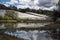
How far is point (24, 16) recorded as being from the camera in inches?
167

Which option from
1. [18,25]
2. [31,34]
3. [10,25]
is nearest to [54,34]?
[31,34]

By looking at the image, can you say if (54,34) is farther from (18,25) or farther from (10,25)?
(10,25)

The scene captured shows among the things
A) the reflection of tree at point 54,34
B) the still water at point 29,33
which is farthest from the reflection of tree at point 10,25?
the reflection of tree at point 54,34

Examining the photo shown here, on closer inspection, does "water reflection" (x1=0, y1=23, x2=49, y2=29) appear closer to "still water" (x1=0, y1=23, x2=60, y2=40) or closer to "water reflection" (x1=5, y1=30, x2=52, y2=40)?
"still water" (x1=0, y1=23, x2=60, y2=40)

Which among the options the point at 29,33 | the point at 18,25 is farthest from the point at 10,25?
the point at 29,33

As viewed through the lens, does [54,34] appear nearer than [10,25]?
No

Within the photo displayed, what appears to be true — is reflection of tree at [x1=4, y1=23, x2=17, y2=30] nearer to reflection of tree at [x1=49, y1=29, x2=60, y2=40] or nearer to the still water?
the still water

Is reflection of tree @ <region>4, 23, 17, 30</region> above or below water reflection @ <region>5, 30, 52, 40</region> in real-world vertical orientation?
above

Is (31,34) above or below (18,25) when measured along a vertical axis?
below

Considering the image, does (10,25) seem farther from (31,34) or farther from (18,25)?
(31,34)

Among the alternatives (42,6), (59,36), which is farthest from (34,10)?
(59,36)

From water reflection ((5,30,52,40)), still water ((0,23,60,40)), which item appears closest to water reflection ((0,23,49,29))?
still water ((0,23,60,40))

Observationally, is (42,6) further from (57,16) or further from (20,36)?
(20,36)

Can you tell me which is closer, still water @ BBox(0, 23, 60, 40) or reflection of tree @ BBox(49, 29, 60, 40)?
still water @ BBox(0, 23, 60, 40)
